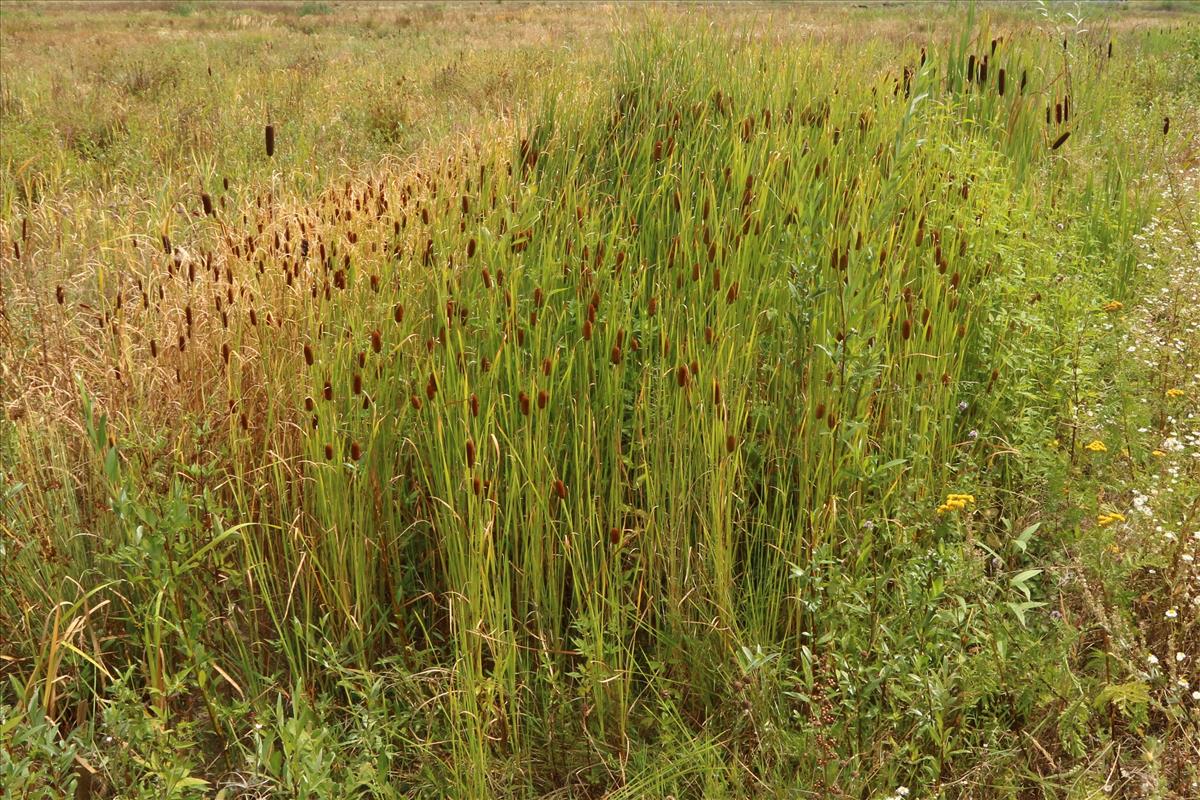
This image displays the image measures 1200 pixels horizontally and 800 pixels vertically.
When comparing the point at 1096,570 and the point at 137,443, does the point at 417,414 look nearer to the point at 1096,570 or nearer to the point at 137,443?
the point at 137,443

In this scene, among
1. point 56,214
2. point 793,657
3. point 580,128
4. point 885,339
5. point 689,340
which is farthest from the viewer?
point 56,214

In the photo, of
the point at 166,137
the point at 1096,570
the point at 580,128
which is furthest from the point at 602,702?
the point at 166,137

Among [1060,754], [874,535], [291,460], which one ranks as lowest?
[1060,754]

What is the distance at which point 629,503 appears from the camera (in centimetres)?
225

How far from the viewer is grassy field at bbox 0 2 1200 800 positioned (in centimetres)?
175

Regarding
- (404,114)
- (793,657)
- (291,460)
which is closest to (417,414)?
(291,460)

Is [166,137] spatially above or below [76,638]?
above

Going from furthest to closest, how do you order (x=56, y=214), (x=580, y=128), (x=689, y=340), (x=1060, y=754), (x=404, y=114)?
1. (x=404, y=114)
2. (x=56, y=214)
3. (x=580, y=128)
4. (x=689, y=340)
5. (x=1060, y=754)

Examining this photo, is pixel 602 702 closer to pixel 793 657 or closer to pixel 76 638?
pixel 793 657

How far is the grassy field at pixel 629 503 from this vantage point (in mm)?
1749

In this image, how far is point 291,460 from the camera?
221cm

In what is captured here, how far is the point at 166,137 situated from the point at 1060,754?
21.7 ft

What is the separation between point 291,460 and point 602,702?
949 millimetres

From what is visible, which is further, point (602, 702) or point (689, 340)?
point (689, 340)
